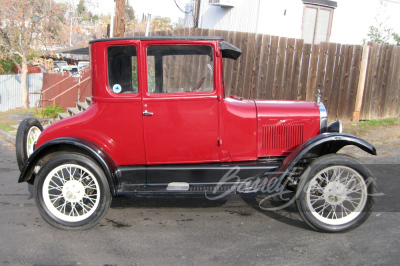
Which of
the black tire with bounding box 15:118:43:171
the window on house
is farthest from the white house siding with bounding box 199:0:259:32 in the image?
the black tire with bounding box 15:118:43:171

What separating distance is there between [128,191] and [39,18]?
1341cm

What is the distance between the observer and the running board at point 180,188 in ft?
12.9

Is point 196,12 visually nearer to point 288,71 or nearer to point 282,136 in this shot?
point 288,71

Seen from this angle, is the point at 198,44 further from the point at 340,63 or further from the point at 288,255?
the point at 340,63

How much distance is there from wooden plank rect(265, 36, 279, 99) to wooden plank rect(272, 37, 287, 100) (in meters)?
0.08

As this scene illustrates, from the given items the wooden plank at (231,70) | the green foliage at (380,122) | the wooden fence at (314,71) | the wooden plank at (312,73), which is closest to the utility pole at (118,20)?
the wooden fence at (314,71)

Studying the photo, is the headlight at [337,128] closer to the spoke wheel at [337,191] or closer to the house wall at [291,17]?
the spoke wheel at [337,191]

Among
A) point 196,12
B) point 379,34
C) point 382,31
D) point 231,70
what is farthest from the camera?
point 196,12

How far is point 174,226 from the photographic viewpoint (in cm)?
404

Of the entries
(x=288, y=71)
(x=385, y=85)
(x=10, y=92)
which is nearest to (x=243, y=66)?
(x=288, y=71)

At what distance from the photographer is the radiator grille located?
4174 mm

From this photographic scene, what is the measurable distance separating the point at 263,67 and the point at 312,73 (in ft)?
4.10

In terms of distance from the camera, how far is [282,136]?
4.20 metres

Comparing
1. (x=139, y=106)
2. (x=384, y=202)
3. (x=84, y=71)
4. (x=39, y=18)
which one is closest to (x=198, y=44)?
(x=139, y=106)
